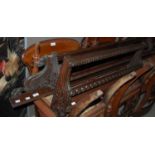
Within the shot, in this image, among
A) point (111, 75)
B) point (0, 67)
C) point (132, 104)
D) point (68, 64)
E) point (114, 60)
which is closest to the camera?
point (68, 64)

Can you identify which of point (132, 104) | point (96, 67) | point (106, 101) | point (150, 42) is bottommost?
point (132, 104)

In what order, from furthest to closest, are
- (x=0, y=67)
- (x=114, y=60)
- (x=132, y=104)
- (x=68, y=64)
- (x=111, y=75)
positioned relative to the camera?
(x=132, y=104) → (x=114, y=60) → (x=111, y=75) → (x=0, y=67) → (x=68, y=64)

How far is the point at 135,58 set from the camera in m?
1.48

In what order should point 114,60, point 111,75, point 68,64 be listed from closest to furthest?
point 68,64
point 111,75
point 114,60

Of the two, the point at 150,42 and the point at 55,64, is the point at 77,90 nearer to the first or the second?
the point at 55,64

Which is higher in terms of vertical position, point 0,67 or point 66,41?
point 66,41

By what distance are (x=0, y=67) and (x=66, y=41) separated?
0.36m

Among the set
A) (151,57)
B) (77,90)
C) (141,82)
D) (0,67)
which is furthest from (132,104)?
(0,67)

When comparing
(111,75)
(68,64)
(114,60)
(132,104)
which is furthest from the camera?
(132,104)

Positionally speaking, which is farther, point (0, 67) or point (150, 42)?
point (150, 42)

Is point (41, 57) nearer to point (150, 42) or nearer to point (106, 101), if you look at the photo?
point (106, 101)

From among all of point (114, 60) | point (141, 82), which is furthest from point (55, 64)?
point (141, 82)

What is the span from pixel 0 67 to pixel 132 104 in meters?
0.91

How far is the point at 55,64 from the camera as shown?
1.18 m
